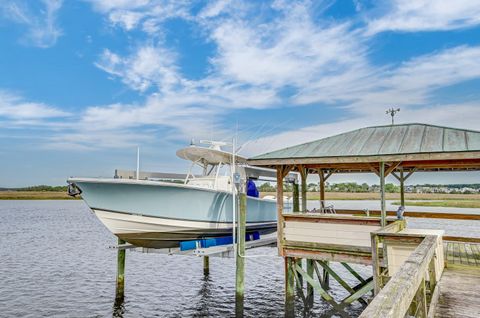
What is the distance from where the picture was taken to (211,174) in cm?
1377

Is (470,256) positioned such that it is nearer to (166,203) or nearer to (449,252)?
(449,252)

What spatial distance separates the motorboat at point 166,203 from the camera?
1084 centimetres

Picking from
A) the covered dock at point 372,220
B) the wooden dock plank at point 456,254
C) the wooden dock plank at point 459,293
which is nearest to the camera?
the wooden dock plank at point 459,293

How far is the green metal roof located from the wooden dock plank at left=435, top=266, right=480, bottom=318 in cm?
256

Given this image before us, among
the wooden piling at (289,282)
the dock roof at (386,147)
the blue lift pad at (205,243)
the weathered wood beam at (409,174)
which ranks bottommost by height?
the wooden piling at (289,282)

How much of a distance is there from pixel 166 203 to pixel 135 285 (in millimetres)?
6982

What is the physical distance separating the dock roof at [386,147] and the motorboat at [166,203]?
202 centimetres

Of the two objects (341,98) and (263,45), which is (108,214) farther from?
(341,98)

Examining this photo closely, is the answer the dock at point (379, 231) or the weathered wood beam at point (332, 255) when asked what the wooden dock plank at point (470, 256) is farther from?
the weathered wood beam at point (332, 255)

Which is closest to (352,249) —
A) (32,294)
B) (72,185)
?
(72,185)

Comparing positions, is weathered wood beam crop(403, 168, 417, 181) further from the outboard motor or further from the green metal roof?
the outboard motor

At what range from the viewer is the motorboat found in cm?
1084

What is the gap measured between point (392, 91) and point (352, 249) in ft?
34.0

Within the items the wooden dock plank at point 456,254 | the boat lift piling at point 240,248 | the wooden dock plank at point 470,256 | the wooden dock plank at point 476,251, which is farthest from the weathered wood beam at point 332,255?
the wooden dock plank at point 476,251
